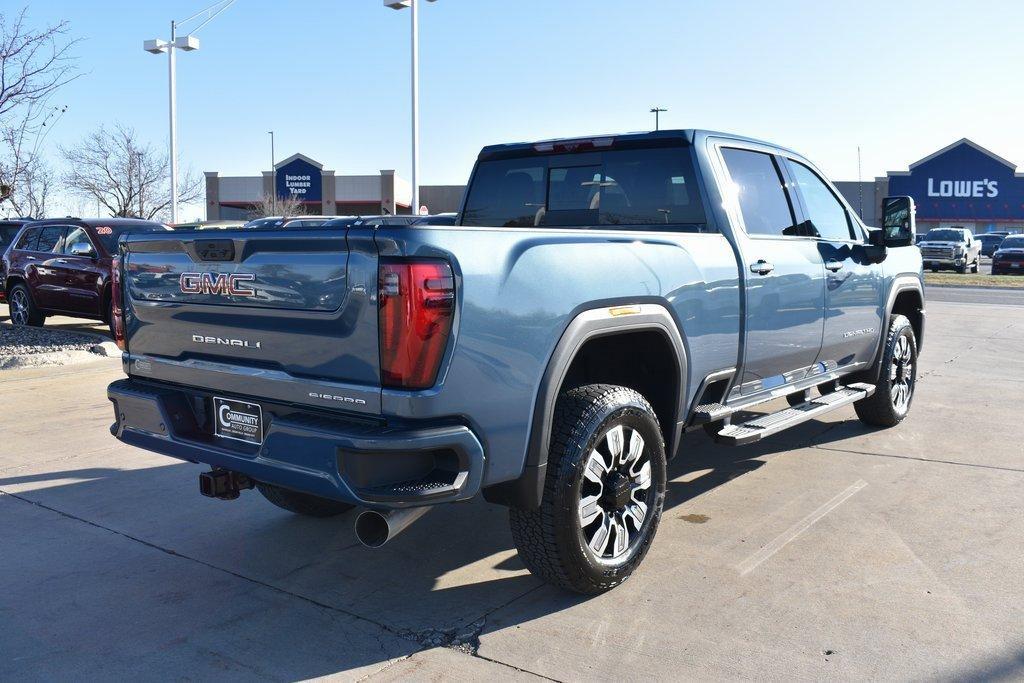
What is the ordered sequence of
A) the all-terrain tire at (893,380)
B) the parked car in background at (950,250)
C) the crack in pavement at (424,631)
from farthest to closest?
the parked car in background at (950,250) < the all-terrain tire at (893,380) < the crack in pavement at (424,631)

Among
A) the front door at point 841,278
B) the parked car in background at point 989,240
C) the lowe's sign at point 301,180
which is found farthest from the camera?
→ the lowe's sign at point 301,180

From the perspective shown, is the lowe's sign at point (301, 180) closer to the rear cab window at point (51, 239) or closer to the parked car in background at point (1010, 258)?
the parked car in background at point (1010, 258)

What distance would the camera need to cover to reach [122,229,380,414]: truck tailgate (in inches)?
129

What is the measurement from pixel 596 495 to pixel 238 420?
4.91ft

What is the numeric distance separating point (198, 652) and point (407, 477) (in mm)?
1071

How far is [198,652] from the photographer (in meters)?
3.47

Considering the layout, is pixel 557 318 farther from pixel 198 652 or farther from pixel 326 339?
pixel 198 652

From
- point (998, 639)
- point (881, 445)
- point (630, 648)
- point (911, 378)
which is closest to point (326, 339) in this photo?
point (630, 648)

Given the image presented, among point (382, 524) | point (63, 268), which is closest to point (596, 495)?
point (382, 524)

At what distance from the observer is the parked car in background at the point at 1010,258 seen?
34.5 meters

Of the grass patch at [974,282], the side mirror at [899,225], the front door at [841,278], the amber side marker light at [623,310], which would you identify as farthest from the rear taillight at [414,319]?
the grass patch at [974,282]

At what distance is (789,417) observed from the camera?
209 inches

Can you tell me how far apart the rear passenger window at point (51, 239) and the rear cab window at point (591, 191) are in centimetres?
1012

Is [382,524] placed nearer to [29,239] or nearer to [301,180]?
[29,239]
